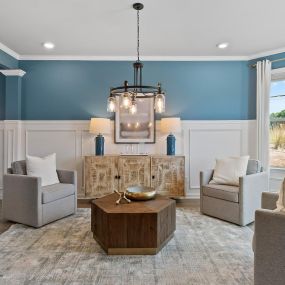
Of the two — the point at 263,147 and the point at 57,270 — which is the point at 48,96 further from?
the point at 263,147

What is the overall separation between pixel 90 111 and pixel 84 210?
1792 millimetres

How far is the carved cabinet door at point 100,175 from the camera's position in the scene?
14.2ft

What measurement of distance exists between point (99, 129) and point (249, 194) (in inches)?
99.6

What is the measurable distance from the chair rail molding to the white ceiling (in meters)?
1.28

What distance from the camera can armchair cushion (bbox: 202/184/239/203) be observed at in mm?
3473

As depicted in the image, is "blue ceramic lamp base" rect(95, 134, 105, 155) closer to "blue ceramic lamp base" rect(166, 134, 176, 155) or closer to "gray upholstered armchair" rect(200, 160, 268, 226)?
"blue ceramic lamp base" rect(166, 134, 176, 155)

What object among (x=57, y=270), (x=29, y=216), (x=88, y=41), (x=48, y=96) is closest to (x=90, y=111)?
(x=48, y=96)

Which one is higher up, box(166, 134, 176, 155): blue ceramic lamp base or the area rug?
box(166, 134, 176, 155): blue ceramic lamp base

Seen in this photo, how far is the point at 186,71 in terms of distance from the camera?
4.86 meters

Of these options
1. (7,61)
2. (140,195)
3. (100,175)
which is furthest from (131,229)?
(7,61)

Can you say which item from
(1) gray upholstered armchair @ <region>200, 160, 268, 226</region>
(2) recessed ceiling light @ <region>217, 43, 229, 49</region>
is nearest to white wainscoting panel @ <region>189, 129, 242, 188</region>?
(1) gray upholstered armchair @ <region>200, 160, 268, 226</region>

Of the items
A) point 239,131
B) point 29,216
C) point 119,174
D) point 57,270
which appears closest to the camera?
point 57,270

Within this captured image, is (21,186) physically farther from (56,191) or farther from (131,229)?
(131,229)

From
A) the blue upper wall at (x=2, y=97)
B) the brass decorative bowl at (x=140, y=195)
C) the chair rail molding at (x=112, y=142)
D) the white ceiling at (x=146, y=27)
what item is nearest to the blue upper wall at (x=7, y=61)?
the white ceiling at (x=146, y=27)
